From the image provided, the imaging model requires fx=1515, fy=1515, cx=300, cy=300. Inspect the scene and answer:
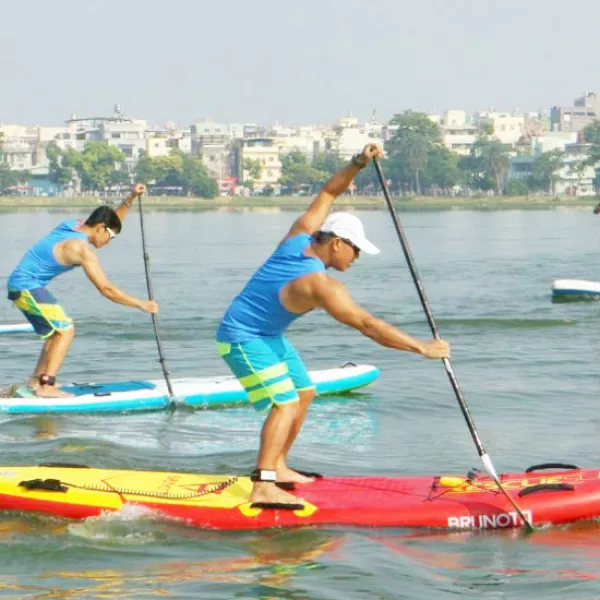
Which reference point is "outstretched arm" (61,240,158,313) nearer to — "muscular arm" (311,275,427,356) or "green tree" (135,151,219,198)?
"muscular arm" (311,275,427,356)

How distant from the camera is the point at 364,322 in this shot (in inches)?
376

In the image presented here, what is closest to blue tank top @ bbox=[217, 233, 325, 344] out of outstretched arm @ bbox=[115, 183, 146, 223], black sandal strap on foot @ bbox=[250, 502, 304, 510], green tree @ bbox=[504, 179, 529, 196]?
black sandal strap on foot @ bbox=[250, 502, 304, 510]

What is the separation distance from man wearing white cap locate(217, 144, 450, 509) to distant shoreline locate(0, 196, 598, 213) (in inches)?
6041

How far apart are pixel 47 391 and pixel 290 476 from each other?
17.8 feet

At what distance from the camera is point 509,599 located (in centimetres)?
909

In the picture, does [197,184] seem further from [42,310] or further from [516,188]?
[42,310]

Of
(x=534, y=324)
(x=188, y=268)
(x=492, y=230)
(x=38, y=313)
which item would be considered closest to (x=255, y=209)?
(x=492, y=230)

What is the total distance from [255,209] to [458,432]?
540ft

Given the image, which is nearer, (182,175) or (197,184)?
(197,184)

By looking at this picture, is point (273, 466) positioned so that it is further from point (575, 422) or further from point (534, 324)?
point (534, 324)

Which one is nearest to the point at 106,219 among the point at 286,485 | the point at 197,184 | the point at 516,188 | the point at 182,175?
the point at 286,485

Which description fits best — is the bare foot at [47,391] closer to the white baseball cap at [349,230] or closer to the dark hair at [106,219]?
the dark hair at [106,219]

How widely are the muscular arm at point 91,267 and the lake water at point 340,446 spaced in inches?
50.5

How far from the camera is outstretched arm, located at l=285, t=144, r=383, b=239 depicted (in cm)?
1038
